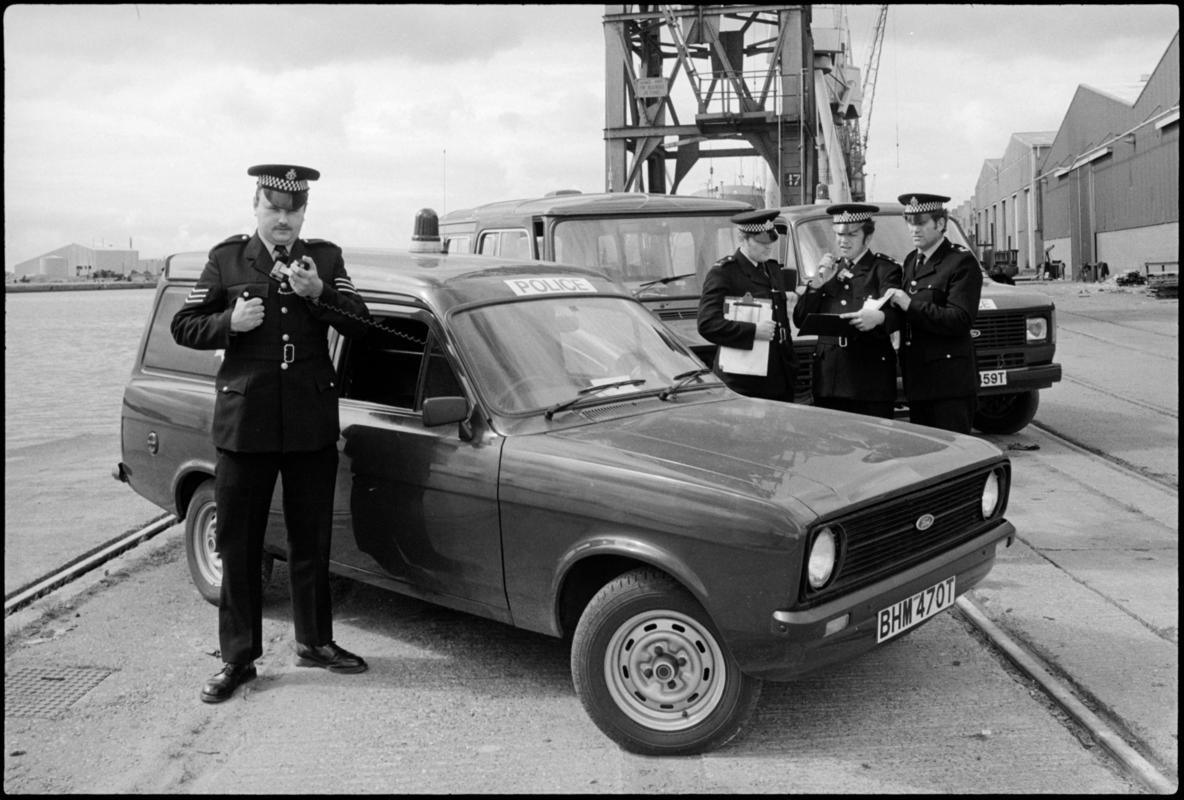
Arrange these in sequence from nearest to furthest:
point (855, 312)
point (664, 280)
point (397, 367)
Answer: point (397, 367) → point (855, 312) → point (664, 280)

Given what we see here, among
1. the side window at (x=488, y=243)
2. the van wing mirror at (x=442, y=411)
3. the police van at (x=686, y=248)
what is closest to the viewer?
the van wing mirror at (x=442, y=411)

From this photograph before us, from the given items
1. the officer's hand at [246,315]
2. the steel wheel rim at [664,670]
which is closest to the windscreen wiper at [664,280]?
the officer's hand at [246,315]

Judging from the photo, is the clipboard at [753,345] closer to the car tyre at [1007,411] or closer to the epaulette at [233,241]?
the epaulette at [233,241]

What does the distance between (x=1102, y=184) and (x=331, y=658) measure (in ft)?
152

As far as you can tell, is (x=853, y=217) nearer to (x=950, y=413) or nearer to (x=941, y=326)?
(x=941, y=326)

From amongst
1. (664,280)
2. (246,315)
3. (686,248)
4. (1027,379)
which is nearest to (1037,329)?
(1027,379)

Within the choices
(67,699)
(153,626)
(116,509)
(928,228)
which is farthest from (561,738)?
(116,509)

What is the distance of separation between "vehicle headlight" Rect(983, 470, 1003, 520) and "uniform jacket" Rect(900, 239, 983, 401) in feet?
5.45

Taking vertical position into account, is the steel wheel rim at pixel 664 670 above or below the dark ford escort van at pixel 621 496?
below

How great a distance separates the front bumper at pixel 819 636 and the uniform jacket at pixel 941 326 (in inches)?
94.3

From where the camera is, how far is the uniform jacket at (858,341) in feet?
20.9

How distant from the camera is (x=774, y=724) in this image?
4.25 meters

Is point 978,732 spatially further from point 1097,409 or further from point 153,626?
point 1097,409

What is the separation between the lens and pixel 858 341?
6379 millimetres
